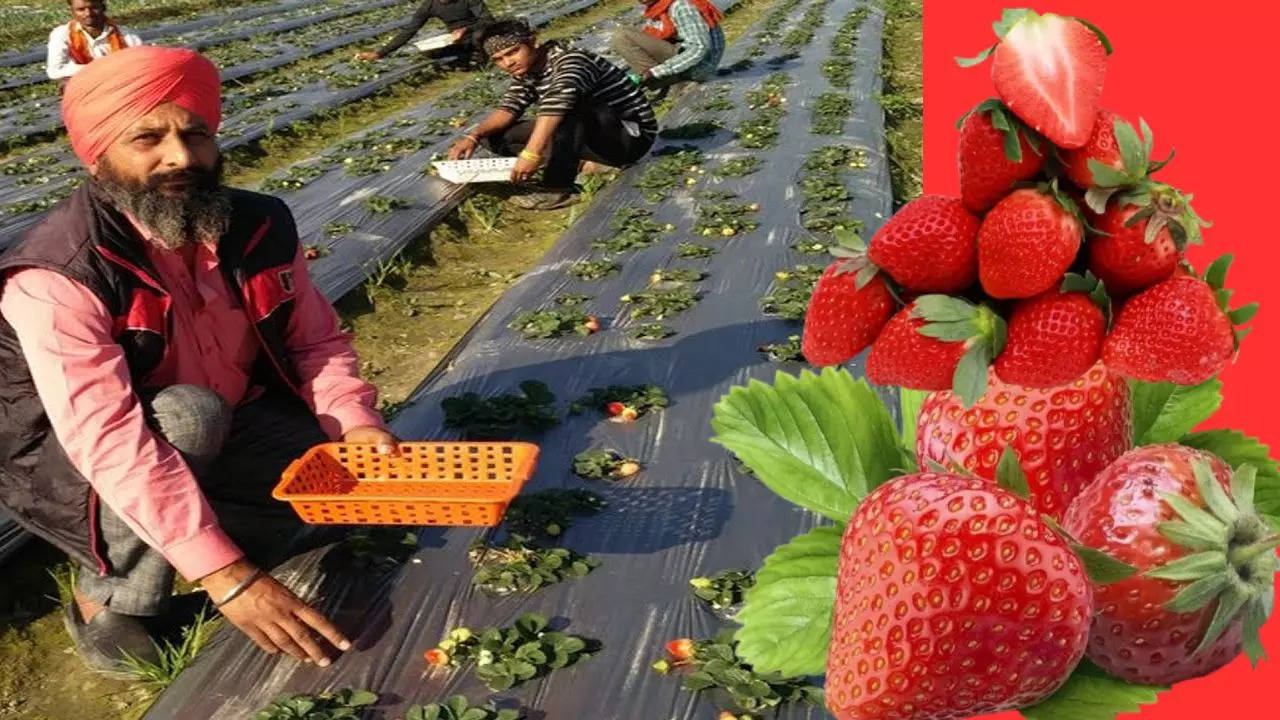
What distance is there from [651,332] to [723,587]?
6.36ft

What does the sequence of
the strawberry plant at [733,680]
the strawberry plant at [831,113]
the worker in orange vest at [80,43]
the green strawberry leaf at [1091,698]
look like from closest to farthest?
the green strawberry leaf at [1091,698] → the strawberry plant at [733,680] → the strawberry plant at [831,113] → the worker in orange vest at [80,43]

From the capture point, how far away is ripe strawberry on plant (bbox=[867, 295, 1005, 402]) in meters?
0.92

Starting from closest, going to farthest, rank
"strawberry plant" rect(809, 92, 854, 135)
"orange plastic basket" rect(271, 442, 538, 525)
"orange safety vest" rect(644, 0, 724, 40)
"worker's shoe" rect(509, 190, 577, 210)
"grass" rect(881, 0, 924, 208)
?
"orange plastic basket" rect(271, 442, 538, 525) → "worker's shoe" rect(509, 190, 577, 210) → "grass" rect(881, 0, 924, 208) → "strawberry plant" rect(809, 92, 854, 135) → "orange safety vest" rect(644, 0, 724, 40)

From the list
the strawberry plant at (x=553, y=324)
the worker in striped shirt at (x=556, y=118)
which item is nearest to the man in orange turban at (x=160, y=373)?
the strawberry plant at (x=553, y=324)

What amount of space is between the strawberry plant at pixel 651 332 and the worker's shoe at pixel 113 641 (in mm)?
2326

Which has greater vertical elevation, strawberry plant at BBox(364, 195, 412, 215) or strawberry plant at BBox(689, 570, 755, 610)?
strawberry plant at BBox(689, 570, 755, 610)

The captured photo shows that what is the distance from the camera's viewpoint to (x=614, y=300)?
5039 millimetres

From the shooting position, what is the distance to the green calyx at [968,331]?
0.91 meters

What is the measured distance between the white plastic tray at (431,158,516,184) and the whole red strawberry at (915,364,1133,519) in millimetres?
6297

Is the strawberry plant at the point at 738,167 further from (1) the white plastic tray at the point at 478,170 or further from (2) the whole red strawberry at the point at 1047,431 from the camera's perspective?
(2) the whole red strawberry at the point at 1047,431

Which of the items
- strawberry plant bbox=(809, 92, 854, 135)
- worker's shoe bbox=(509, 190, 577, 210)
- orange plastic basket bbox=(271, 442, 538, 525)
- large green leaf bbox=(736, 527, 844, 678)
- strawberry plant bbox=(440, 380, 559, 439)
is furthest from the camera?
strawberry plant bbox=(809, 92, 854, 135)

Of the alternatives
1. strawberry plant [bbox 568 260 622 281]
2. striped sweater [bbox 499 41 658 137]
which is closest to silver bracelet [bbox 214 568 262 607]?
strawberry plant [bbox 568 260 622 281]

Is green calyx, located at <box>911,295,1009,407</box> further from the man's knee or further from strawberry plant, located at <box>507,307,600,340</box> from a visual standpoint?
strawberry plant, located at <box>507,307,600,340</box>

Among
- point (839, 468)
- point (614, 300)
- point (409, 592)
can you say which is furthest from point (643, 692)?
point (614, 300)
